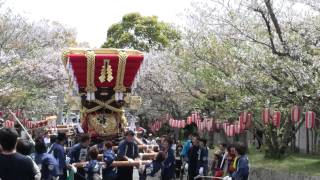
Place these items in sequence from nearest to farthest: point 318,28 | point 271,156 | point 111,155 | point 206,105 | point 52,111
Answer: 1. point 111,155
2. point 318,28
3. point 271,156
4. point 206,105
5. point 52,111

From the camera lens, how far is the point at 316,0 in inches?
588

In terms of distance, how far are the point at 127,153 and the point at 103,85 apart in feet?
10.5

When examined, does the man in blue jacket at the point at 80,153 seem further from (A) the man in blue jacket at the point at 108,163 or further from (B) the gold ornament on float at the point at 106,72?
(B) the gold ornament on float at the point at 106,72

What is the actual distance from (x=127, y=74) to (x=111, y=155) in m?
4.47

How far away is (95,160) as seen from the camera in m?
12.6

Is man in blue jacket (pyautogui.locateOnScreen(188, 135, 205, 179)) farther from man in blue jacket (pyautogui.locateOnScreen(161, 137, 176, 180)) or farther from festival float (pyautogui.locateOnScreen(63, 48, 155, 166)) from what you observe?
festival float (pyautogui.locateOnScreen(63, 48, 155, 166))

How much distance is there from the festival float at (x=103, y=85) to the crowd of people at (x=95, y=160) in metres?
1.28

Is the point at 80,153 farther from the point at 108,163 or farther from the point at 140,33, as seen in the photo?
the point at 140,33

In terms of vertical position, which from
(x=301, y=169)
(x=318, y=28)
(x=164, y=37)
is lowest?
(x=301, y=169)

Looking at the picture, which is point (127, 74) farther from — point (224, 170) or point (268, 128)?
point (268, 128)

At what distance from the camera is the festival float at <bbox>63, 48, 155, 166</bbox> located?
1656 cm

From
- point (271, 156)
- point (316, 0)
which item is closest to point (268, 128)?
point (271, 156)

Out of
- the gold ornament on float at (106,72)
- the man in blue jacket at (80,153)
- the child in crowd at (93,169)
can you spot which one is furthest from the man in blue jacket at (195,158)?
the child in crowd at (93,169)

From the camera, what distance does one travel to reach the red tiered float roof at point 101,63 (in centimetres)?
1645
